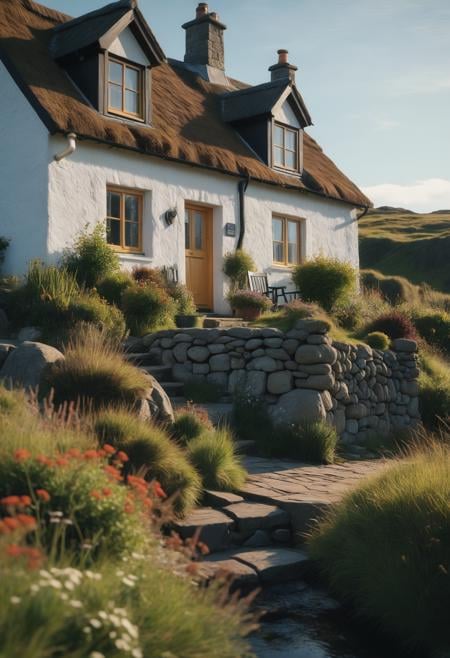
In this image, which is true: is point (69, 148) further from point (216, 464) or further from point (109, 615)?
point (109, 615)

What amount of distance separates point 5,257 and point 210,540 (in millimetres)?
8661

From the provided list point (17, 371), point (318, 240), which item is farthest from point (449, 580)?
point (318, 240)

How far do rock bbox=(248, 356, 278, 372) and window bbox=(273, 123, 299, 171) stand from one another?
334 inches

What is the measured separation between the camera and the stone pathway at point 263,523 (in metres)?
5.88

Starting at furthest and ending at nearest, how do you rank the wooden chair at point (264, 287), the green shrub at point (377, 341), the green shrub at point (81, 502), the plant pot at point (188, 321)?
1. the wooden chair at point (264, 287)
2. the plant pot at point (188, 321)
3. the green shrub at point (377, 341)
4. the green shrub at point (81, 502)

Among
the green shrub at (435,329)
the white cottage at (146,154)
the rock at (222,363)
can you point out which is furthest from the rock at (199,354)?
the green shrub at (435,329)

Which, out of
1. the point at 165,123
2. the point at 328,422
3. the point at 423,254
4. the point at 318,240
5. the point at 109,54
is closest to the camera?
the point at 328,422

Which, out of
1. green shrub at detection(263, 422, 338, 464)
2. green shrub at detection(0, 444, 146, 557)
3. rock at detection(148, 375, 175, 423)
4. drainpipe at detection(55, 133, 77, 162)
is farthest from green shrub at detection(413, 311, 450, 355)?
green shrub at detection(0, 444, 146, 557)

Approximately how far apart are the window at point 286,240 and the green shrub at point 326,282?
3.22 metres

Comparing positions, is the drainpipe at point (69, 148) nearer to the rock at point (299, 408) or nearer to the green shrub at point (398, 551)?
the rock at point (299, 408)

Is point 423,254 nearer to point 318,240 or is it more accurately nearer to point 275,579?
point 318,240

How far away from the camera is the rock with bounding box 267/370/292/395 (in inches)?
403

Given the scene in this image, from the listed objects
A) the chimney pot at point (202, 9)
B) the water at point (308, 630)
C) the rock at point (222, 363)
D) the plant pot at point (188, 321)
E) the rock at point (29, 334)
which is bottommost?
the water at point (308, 630)

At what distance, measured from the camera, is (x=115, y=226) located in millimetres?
14367
